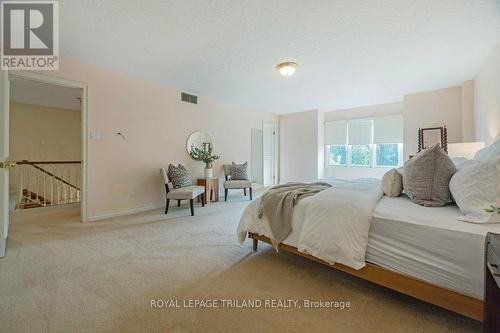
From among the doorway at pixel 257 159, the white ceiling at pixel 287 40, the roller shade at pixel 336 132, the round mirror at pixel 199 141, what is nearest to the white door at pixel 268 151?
the doorway at pixel 257 159

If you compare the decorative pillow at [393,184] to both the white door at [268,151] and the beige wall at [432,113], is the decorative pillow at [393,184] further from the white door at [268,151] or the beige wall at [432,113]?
the white door at [268,151]

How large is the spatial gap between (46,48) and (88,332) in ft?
11.1

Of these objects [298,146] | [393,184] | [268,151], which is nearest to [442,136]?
[298,146]

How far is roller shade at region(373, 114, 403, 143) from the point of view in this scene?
17.6 feet

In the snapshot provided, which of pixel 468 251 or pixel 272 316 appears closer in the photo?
pixel 468 251

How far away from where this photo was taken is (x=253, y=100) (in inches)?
213

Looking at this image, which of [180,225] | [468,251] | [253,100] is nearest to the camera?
[468,251]

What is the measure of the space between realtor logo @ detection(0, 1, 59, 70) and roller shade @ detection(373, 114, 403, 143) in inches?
252

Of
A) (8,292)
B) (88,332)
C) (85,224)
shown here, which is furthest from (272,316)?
(85,224)

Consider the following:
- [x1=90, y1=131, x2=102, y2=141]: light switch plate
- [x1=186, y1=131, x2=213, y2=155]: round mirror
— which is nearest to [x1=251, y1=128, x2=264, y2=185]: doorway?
[x1=186, y1=131, x2=213, y2=155]: round mirror

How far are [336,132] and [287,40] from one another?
4398 mm

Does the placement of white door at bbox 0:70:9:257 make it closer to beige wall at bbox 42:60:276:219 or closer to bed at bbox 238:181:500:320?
beige wall at bbox 42:60:276:219

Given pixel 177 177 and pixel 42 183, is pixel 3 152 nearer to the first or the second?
pixel 177 177

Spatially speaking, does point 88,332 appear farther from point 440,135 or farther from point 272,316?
point 440,135
